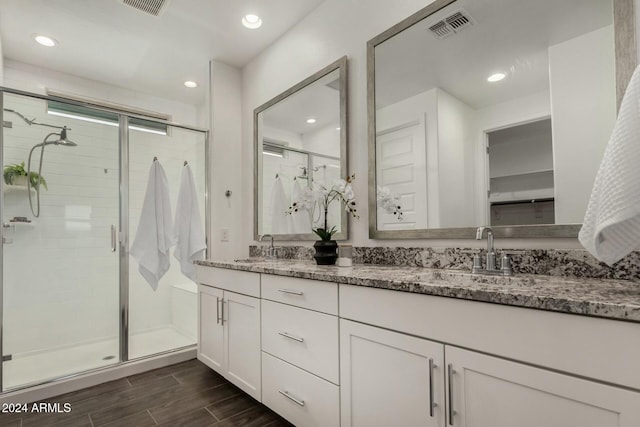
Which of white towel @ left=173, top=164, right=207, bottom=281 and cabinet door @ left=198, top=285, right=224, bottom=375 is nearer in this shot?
cabinet door @ left=198, top=285, right=224, bottom=375

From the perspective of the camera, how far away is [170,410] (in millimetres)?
1869

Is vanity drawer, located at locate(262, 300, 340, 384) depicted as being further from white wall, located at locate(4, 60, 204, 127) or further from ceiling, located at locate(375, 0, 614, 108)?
white wall, located at locate(4, 60, 204, 127)

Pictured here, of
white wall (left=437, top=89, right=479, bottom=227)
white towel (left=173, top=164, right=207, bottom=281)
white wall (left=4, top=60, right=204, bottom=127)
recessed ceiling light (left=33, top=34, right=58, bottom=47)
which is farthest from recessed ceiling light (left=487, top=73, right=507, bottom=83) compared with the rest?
white wall (left=4, top=60, right=204, bottom=127)

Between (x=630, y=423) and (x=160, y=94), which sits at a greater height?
(x=160, y=94)

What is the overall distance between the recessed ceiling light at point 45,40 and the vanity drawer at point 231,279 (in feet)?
7.27

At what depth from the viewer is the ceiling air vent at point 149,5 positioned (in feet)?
7.25

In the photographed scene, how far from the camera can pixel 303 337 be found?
150 centimetres

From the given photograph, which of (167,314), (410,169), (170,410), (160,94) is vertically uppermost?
(160,94)

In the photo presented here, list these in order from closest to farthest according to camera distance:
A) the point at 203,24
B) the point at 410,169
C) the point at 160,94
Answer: the point at 410,169 < the point at 203,24 < the point at 160,94

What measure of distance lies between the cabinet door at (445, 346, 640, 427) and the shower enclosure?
241 cm

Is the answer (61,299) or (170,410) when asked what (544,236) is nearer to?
(170,410)

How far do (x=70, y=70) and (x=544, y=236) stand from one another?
402 cm

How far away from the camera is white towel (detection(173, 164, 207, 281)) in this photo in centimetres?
279

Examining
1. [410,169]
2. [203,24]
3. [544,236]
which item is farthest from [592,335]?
[203,24]
